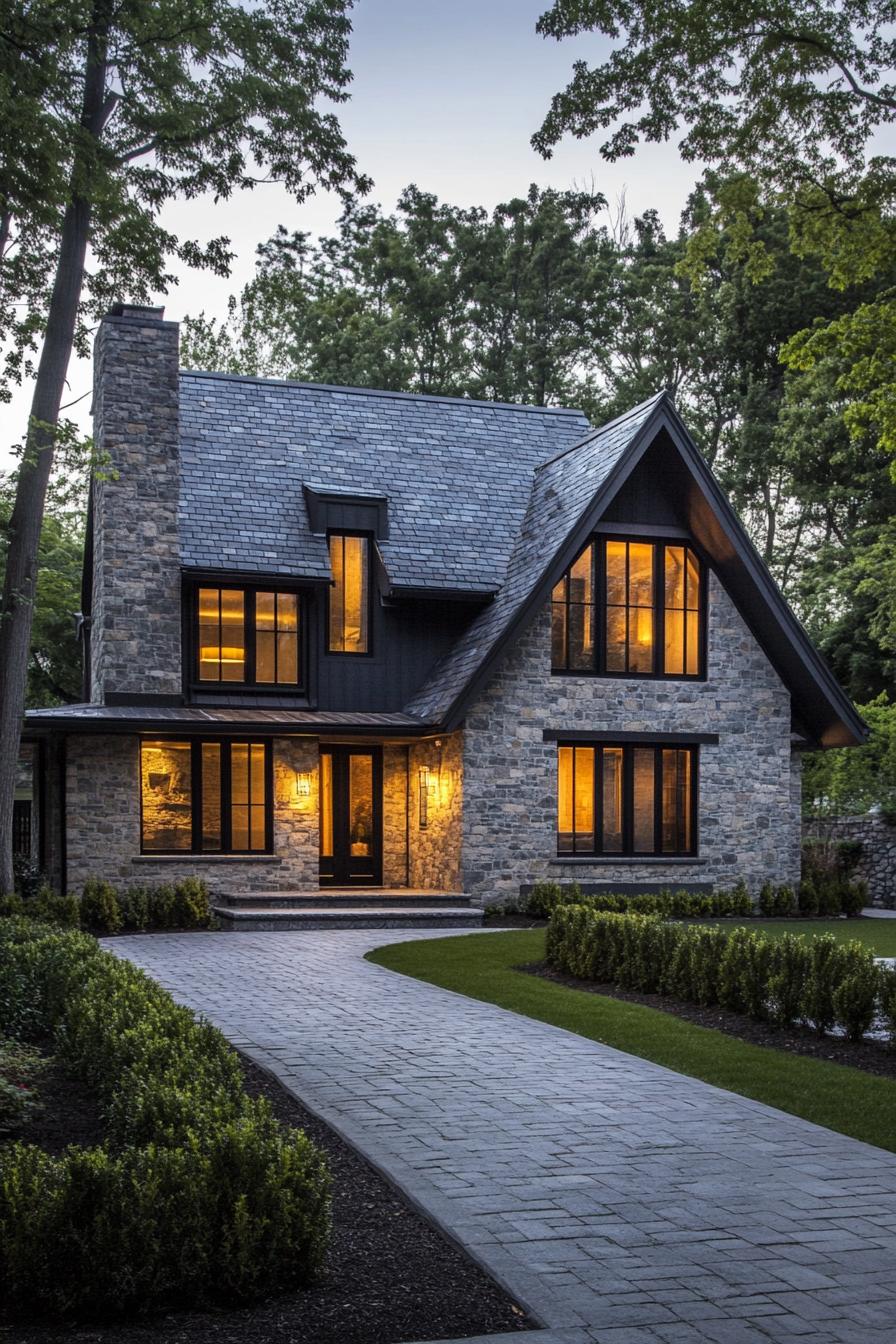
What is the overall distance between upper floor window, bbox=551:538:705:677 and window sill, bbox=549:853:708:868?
2.90 meters

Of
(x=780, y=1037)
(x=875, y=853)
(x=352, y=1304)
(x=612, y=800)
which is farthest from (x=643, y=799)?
(x=352, y=1304)

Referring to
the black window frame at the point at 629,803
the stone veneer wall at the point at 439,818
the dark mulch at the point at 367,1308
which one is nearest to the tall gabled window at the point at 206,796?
the stone veneer wall at the point at 439,818

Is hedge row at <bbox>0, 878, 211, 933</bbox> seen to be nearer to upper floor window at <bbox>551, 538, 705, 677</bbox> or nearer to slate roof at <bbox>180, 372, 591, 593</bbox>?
slate roof at <bbox>180, 372, 591, 593</bbox>

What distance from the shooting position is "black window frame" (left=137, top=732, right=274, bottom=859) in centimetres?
2003

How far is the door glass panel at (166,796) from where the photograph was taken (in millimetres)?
19938

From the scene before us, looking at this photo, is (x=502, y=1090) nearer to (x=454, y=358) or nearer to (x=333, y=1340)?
(x=333, y=1340)

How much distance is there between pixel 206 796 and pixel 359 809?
9.10ft

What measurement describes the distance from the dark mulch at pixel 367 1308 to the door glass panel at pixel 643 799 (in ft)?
52.7

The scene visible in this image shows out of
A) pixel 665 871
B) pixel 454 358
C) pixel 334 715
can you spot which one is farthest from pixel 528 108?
pixel 454 358

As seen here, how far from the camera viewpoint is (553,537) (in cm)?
2083

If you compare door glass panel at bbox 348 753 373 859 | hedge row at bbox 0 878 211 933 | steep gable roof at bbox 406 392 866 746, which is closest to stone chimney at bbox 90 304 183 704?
hedge row at bbox 0 878 211 933

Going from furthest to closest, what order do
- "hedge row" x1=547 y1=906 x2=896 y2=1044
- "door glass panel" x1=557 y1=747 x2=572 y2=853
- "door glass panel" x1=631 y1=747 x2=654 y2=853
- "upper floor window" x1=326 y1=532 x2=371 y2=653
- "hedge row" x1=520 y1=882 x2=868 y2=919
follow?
1. "upper floor window" x1=326 y1=532 x2=371 y2=653
2. "door glass panel" x1=631 y1=747 x2=654 y2=853
3. "door glass panel" x1=557 y1=747 x2=572 y2=853
4. "hedge row" x1=520 y1=882 x2=868 y2=919
5. "hedge row" x1=547 y1=906 x2=896 y2=1044

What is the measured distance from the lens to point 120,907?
17.9m

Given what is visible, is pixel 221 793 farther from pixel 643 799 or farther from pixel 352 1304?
pixel 352 1304
